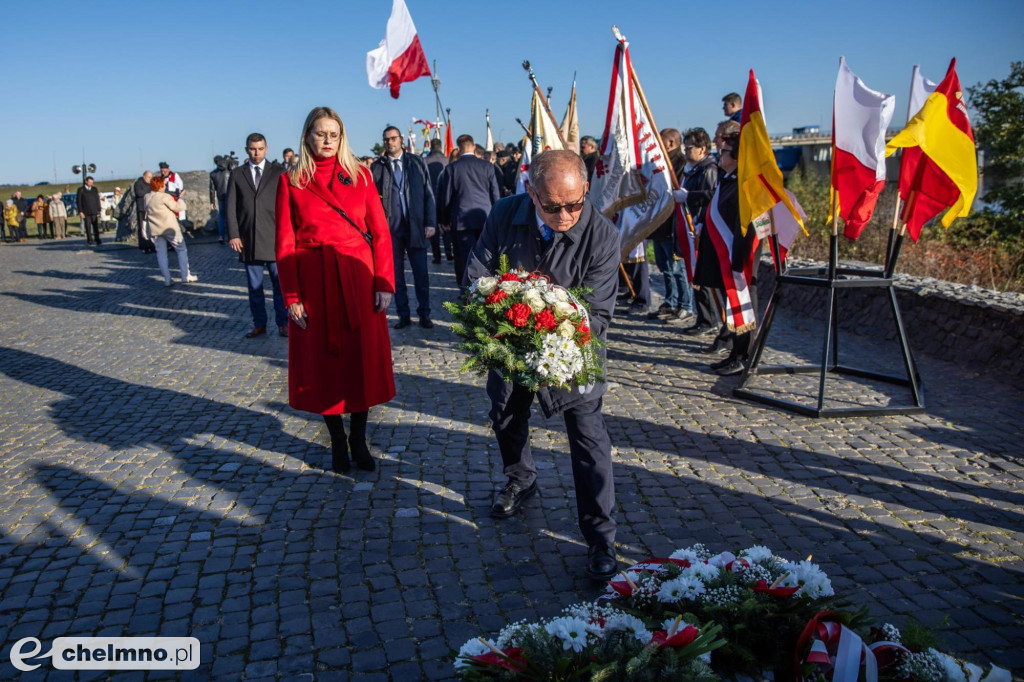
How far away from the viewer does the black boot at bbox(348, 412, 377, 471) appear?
5156 mm

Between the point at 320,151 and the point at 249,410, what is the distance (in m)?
2.85

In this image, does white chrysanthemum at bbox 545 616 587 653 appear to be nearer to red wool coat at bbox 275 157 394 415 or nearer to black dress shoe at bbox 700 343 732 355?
red wool coat at bbox 275 157 394 415

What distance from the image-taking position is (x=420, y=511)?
14.9 ft

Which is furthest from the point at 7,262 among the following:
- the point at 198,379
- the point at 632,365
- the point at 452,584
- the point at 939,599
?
the point at 939,599

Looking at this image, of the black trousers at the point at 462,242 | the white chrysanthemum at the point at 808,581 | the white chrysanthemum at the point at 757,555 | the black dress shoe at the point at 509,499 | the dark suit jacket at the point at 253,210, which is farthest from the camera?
the black trousers at the point at 462,242

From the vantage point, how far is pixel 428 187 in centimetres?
941

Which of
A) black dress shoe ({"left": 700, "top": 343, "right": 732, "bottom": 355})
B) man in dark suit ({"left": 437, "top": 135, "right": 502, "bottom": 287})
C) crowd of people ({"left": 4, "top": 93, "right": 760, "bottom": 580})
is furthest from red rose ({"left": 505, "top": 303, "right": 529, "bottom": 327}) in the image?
man in dark suit ({"left": 437, "top": 135, "right": 502, "bottom": 287})

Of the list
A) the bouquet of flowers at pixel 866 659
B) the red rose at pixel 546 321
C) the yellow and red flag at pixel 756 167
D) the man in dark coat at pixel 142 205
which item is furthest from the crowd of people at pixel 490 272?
the man in dark coat at pixel 142 205

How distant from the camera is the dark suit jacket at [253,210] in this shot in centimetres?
879

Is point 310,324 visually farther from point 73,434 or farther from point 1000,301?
point 1000,301

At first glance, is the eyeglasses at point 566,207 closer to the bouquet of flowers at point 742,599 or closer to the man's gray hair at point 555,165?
the man's gray hair at point 555,165

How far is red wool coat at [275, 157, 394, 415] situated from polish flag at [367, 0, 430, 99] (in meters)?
7.94

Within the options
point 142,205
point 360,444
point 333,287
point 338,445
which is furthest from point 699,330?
point 142,205

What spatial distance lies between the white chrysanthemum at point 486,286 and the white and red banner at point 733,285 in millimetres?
4158
